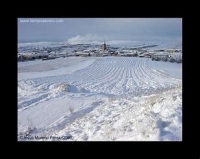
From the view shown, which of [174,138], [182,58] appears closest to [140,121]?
[174,138]

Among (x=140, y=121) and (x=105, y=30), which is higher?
(x=105, y=30)

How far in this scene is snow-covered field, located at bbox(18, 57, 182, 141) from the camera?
4.20 meters

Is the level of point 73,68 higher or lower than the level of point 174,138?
higher

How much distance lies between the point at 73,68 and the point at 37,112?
680 mm

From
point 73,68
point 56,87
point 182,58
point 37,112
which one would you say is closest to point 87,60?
point 73,68

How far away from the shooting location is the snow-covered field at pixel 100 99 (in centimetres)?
420

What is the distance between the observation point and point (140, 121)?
420 cm

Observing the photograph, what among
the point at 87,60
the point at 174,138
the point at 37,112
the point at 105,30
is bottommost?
the point at 174,138

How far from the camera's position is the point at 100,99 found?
4.34 m

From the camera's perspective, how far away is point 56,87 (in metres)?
4.35

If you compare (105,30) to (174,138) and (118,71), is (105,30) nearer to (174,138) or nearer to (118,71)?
(118,71)
